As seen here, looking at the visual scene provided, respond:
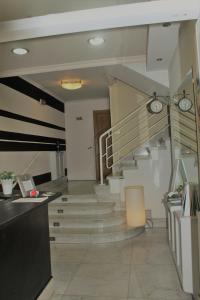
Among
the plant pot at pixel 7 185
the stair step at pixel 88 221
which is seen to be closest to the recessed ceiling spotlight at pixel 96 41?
the plant pot at pixel 7 185

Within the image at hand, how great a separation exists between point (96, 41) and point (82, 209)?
2943 mm

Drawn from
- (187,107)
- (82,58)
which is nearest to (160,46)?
(187,107)

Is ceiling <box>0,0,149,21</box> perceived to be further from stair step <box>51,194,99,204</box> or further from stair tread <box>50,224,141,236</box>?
stair step <box>51,194,99,204</box>

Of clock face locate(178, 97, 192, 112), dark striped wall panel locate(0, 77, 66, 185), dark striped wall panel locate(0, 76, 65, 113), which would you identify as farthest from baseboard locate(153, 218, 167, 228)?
dark striped wall panel locate(0, 76, 65, 113)

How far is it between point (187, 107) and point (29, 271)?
8.57 ft

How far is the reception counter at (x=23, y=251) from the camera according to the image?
1.96 metres

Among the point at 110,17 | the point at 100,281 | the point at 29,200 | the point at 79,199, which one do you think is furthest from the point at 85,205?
the point at 110,17

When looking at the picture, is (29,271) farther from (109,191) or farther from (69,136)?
(69,136)

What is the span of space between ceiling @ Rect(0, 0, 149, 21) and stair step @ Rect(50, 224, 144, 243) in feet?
10.9

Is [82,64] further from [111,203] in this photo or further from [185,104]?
[111,203]

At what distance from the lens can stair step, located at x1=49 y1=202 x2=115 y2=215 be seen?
15.8 feet

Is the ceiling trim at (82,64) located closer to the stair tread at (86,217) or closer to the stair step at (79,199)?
the stair step at (79,199)

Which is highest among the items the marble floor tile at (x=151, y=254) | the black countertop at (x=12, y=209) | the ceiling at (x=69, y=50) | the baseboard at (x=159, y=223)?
the ceiling at (x=69, y=50)

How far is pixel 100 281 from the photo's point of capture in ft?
9.96
